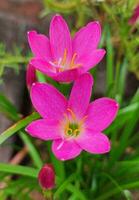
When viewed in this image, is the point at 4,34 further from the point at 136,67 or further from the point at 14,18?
the point at 136,67

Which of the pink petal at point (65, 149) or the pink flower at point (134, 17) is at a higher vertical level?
the pink flower at point (134, 17)

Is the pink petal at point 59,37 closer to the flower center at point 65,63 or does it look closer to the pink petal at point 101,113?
the flower center at point 65,63

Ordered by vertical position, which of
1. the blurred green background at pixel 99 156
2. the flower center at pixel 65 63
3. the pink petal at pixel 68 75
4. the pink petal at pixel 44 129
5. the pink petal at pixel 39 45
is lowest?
the blurred green background at pixel 99 156

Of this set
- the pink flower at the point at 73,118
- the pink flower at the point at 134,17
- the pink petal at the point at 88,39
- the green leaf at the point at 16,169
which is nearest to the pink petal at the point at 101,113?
the pink flower at the point at 73,118

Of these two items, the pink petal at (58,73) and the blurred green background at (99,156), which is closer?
the pink petal at (58,73)

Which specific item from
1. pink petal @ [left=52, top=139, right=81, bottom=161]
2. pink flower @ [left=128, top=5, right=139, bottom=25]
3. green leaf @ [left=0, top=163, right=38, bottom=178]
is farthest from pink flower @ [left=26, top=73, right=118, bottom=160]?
pink flower @ [left=128, top=5, right=139, bottom=25]

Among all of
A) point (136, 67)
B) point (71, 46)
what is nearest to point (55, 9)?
point (136, 67)
